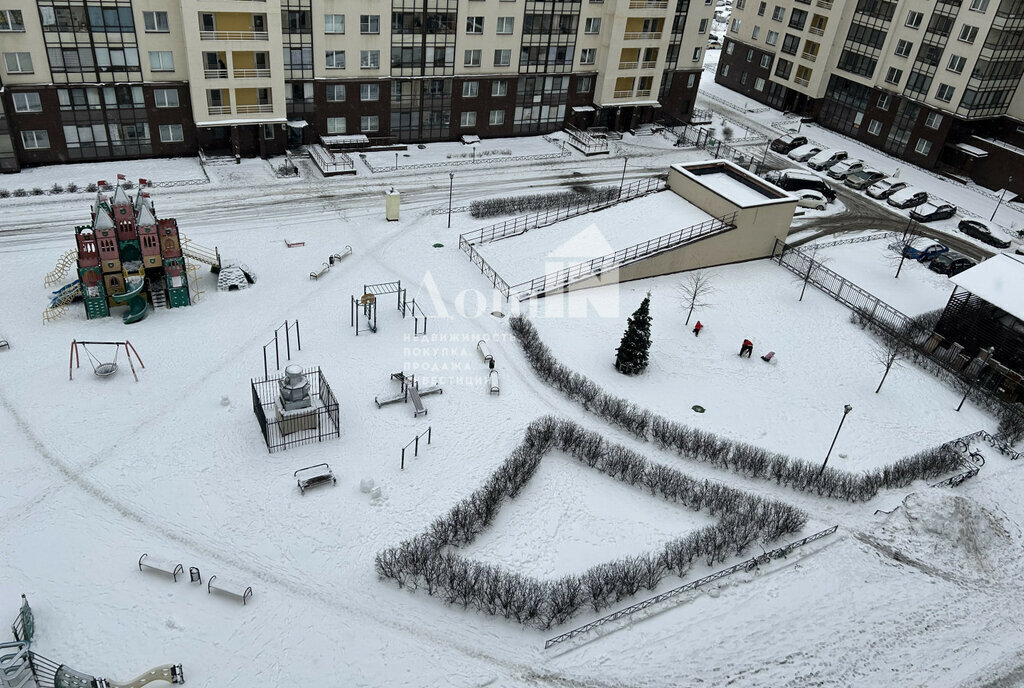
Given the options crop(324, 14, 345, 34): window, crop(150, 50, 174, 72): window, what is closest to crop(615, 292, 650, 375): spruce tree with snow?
crop(324, 14, 345, 34): window

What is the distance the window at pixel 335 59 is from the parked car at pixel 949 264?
4004 cm

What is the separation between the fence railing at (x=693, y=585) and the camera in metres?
20.4

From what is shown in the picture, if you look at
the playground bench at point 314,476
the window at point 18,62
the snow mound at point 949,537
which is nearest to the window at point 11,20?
the window at point 18,62

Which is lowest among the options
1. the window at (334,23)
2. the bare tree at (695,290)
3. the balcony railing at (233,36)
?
the bare tree at (695,290)

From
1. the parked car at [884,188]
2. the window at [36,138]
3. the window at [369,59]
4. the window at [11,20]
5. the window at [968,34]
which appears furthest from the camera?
the window at [968,34]

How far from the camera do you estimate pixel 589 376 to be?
31.8 m

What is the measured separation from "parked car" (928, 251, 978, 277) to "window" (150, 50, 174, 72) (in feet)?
157

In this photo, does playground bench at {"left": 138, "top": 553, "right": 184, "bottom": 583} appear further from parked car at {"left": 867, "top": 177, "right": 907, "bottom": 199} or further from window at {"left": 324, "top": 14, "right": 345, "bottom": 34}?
parked car at {"left": 867, "top": 177, "right": 907, "bottom": 199}

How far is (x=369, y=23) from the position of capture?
50.1 metres

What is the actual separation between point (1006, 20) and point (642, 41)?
25561 millimetres

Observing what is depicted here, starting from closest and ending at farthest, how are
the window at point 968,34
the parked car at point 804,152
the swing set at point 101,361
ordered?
the swing set at point 101,361
the window at point 968,34
the parked car at point 804,152

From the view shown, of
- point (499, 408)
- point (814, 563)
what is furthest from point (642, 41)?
point (814, 563)

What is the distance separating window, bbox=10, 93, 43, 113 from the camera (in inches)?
1704

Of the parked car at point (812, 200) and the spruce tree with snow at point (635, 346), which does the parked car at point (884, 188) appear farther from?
the spruce tree with snow at point (635, 346)
